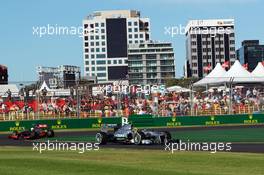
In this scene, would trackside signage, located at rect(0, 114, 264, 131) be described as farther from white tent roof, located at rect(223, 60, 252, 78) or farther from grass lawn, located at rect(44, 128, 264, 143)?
grass lawn, located at rect(44, 128, 264, 143)

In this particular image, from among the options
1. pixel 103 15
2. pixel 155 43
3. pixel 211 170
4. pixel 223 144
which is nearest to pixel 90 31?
pixel 103 15

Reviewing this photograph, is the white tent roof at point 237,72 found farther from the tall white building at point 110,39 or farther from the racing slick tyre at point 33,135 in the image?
the tall white building at point 110,39

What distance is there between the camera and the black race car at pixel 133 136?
28.6m

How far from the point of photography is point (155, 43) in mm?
173375

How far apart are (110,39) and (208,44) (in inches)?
1183

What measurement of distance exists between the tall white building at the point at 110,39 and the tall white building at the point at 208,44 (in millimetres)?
15431

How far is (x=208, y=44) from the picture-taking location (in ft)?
611

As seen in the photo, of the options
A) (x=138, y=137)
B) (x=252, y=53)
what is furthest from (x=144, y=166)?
(x=252, y=53)

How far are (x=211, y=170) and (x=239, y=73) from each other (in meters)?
42.5

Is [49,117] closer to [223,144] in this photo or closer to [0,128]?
[0,128]

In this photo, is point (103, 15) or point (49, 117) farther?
point (103, 15)

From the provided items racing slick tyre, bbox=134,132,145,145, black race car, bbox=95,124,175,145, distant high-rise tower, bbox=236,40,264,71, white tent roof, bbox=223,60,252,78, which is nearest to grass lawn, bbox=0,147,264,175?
black race car, bbox=95,124,175,145

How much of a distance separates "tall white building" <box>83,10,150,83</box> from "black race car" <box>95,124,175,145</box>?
151486 mm

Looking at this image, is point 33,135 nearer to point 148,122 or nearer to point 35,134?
point 35,134
